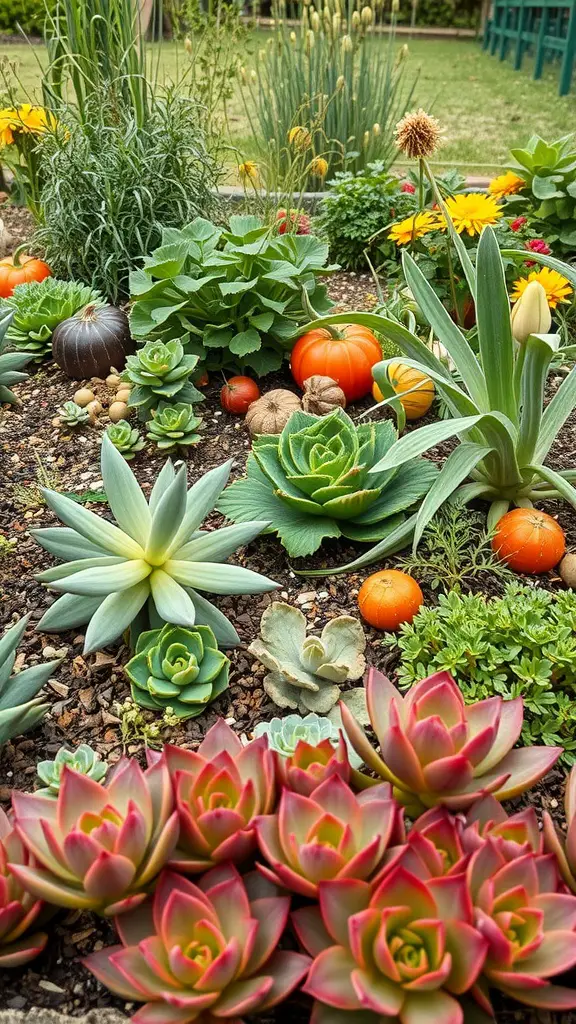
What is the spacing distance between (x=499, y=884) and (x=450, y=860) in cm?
10

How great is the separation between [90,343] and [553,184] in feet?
6.53

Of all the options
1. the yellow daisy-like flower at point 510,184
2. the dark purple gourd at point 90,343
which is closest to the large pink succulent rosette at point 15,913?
the dark purple gourd at point 90,343

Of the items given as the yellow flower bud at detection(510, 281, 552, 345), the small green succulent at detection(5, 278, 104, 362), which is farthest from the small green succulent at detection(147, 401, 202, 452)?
the yellow flower bud at detection(510, 281, 552, 345)

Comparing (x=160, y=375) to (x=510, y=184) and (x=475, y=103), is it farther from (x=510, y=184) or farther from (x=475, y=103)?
(x=475, y=103)

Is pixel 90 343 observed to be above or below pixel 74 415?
above

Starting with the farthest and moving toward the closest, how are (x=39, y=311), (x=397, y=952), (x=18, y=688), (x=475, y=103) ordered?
(x=475, y=103) < (x=39, y=311) < (x=18, y=688) < (x=397, y=952)

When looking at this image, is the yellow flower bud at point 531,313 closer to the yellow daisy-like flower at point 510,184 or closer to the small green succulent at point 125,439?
the small green succulent at point 125,439

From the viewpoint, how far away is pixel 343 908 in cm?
119

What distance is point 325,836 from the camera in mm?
1272

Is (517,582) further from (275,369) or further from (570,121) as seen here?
(570,121)

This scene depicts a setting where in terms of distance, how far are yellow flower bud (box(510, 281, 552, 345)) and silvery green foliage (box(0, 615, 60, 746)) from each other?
131cm

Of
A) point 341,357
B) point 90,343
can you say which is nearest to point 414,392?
point 341,357

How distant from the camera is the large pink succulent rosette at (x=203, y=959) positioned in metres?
1.13

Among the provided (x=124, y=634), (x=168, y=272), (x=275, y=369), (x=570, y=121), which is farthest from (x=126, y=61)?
(x=570, y=121)
